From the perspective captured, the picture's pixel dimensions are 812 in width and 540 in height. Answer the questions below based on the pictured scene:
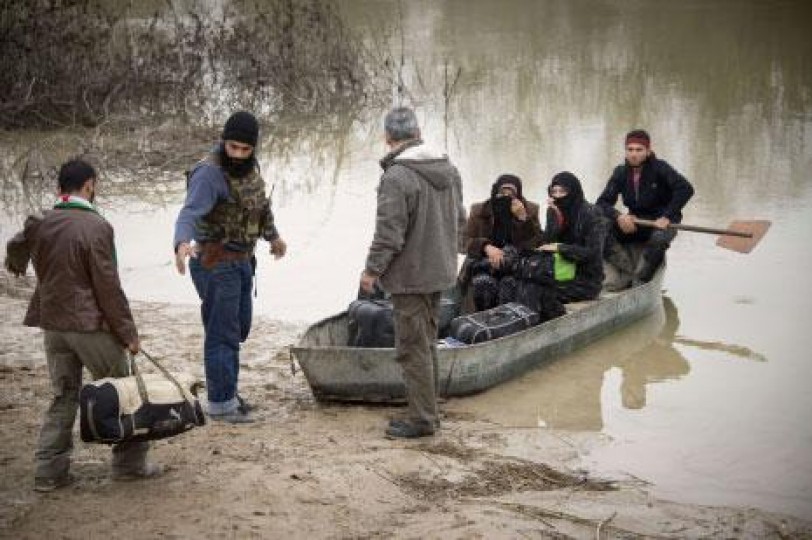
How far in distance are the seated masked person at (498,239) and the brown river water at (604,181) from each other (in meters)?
0.70

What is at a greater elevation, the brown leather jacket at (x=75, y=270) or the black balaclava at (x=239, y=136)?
the black balaclava at (x=239, y=136)

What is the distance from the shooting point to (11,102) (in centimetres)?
1526

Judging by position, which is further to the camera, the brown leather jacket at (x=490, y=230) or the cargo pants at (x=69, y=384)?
the brown leather jacket at (x=490, y=230)

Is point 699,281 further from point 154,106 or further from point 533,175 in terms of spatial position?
point 154,106

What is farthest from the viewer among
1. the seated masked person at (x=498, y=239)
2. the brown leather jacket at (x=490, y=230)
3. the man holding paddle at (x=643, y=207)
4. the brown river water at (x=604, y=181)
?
the man holding paddle at (x=643, y=207)

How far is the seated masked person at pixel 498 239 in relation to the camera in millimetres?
7738

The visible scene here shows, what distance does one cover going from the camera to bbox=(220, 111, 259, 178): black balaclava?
5762 mm

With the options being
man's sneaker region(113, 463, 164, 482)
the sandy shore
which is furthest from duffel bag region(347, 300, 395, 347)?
man's sneaker region(113, 463, 164, 482)

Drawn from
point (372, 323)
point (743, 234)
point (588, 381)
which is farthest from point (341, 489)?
point (743, 234)

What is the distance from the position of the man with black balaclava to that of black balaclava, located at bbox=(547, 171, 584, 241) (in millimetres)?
2595

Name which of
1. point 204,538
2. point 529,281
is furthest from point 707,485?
point 204,538

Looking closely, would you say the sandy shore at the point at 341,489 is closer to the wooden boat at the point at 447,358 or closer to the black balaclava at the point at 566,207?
the wooden boat at the point at 447,358

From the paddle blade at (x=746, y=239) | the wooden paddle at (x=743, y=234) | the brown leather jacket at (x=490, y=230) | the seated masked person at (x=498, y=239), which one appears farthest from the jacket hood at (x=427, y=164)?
the paddle blade at (x=746, y=239)

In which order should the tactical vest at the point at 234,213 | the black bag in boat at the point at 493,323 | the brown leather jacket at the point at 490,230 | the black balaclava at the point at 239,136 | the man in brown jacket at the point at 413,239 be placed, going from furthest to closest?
the brown leather jacket at the point at 490,230, the black bag in boat at the point at 493,323, the tactical vest at the point at 234,213, the black balaclava at the point at 239,136, the man in brown jacket at the point at 413,239
